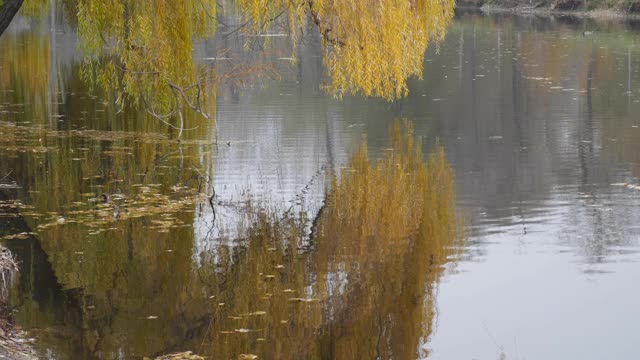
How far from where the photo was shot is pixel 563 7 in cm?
5997

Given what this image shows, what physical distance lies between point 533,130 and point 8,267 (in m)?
13.6

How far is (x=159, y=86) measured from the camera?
43.1 feet

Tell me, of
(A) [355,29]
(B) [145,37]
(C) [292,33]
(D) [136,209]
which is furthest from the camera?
(B) [145,37]

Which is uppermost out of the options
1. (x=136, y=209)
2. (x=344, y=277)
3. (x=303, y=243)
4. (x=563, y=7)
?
(x=563, y=7)

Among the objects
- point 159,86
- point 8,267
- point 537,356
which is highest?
point 159,86

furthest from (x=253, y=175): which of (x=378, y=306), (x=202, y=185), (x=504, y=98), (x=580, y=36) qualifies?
(x=580, y=36)

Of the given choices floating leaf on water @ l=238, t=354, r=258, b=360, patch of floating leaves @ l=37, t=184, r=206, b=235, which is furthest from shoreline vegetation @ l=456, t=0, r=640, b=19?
floating leaf on water @ l=238, t=354, r=258, b=360

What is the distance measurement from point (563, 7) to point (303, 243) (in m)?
52.2

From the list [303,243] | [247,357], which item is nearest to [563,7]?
[303,243]

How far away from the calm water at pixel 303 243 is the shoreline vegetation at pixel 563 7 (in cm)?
3292

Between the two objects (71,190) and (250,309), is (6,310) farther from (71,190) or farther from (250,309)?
(71,190)

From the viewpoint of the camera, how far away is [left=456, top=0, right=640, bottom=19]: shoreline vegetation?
53.5 m

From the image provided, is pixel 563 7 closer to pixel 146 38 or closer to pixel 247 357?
pixel 146 38

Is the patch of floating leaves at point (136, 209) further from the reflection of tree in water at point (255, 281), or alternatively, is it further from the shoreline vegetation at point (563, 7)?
the shoreline vegetation at point (563, 7)
